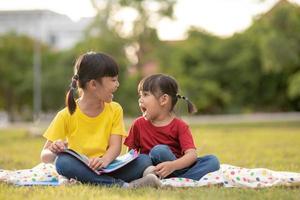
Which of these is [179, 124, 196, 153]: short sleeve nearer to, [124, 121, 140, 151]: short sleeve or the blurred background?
[124, 121, 140, 151]: short sleeve

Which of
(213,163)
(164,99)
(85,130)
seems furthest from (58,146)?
(213,163)

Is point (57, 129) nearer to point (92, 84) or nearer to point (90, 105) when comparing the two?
point (90, 105)

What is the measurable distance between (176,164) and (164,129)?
40cm

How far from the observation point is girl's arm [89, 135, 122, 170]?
16.2ft

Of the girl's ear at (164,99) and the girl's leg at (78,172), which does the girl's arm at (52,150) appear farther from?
the girl's ear at (164,99)

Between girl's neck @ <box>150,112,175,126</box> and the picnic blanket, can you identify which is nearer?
the picnic blanket

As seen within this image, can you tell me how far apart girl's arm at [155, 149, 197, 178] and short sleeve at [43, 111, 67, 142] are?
2.63 feet

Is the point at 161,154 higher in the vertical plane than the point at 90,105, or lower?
lower

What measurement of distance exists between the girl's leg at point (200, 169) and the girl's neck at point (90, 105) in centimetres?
80

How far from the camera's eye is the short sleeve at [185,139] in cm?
528

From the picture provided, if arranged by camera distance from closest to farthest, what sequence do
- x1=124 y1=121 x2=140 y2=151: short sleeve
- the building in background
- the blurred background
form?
1. x1=124 y1=121 x2=140 y2=151: short sleeve
2. the blurred background
3. the building in background

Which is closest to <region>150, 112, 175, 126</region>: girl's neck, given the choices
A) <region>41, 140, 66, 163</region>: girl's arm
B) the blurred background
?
<region>41, 140, 66, 163</region>: girl's arm

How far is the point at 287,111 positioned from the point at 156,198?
35.8 m

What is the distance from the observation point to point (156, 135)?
5.45 meters
